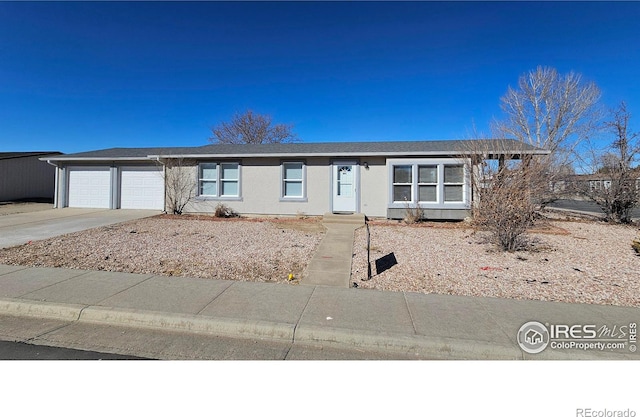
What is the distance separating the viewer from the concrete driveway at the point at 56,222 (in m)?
8.30

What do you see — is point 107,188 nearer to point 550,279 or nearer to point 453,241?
point 453,241

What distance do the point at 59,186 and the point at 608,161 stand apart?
84.5 ft

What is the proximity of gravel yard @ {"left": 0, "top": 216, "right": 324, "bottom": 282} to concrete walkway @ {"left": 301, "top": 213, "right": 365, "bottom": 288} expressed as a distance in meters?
0.29

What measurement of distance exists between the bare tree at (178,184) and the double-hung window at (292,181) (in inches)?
169

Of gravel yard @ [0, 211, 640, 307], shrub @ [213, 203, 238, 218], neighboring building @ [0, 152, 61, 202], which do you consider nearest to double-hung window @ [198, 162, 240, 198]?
shrub @ [213, 203, 238, 218]

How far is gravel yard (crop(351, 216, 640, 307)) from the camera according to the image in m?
4.52

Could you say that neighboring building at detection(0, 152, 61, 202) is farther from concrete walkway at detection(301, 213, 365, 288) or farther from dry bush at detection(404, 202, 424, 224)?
dry bush at detection(404, 202, 424, 224)

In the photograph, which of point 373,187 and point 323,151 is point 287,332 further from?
point 323,151

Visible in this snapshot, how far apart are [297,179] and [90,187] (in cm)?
1114

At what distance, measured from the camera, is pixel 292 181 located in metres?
12.7

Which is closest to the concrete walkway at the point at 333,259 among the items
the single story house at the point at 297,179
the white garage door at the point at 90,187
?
the single story house at the point at 297,179

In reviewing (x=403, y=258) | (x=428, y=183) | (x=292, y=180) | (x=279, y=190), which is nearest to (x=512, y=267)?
(x=403, y=258)

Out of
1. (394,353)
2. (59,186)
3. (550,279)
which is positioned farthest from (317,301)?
(59,186)

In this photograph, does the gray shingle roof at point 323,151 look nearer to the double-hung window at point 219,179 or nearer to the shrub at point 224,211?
the double-hung window at point 219,179
